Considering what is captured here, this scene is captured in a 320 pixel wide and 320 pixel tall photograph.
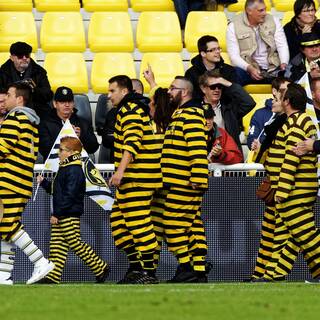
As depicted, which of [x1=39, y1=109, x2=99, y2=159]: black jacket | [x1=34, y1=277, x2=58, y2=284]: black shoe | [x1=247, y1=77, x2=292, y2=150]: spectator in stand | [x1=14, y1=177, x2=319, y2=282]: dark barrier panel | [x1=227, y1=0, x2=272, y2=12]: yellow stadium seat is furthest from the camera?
[x1=227, y1=0, x2=272, y2=12]: yellow stadium seat

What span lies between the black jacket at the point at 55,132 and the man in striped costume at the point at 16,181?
68.3 inches

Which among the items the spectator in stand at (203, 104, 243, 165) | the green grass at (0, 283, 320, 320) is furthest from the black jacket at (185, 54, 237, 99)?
the green grass at (0, 283, 320, 320)

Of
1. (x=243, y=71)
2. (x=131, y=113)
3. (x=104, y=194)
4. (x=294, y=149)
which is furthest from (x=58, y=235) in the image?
(x=243, y=71)

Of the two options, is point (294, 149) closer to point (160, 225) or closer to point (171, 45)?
point (160, 225)

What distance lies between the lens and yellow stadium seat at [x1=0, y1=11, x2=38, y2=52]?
1822 centimetres

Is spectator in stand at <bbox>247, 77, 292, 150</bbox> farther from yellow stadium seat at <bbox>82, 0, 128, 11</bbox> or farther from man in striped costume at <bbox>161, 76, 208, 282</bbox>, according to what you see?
yellow stadium seat at <bbox>82, 0, 128, 11</bbox>

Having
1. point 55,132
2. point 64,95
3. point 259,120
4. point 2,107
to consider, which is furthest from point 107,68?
point 2,107

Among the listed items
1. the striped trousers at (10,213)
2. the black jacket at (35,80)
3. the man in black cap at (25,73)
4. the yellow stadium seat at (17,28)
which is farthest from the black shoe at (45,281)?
the yellow stadium seat at (17,28)

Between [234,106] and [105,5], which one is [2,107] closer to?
[234,106]

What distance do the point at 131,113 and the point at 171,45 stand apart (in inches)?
209

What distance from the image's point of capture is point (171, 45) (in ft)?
60.8

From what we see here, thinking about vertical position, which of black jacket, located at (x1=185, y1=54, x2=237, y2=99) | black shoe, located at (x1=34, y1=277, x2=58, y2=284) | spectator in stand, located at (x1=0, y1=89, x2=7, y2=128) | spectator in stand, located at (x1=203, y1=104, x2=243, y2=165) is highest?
black jacket, located at (x1=185, y1=54, x2=237, y2=99)

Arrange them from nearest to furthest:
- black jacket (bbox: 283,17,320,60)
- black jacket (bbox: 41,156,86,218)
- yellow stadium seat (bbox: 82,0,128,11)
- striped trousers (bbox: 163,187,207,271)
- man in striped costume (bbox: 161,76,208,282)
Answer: man in striped costume (bbox: 161,76,208,282), striped trousers (bbox: 163,187,207,271), black jacket (bbox: 41,156,86,218), black jacket (bbox: 283,17,320,60), yellow stadium seat (bbox: 82,0,128,11)

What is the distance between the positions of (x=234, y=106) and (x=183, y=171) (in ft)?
8.37
